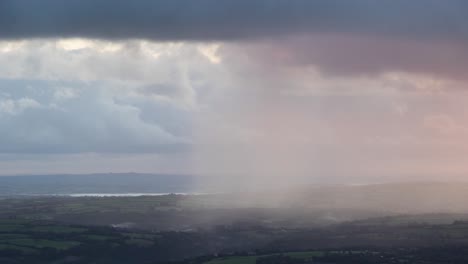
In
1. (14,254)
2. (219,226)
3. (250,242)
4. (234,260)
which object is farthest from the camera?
(219,226)

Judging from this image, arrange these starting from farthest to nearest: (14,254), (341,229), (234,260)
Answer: (341,229), (14,254), (234,260)

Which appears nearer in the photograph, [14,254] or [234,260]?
[234,260]

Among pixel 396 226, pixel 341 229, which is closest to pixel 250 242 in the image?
pixel 341 229

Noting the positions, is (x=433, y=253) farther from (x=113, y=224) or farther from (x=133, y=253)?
(x=113, y=224)

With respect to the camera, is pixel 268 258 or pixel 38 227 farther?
pixel 38 227

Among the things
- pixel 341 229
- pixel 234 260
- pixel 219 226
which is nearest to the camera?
pixel 234 260

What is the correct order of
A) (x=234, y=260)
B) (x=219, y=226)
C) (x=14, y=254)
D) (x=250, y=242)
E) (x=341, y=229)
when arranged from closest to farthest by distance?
1. (x=234, y=260)
2. (x=14, y=254)
3. (x=250, y=242)
4. (x=341, y=229)
5. (x=219, y=226)

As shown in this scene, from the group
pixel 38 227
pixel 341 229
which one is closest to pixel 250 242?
pixel 341 229

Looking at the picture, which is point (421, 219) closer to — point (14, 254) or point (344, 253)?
point (344, 253)
